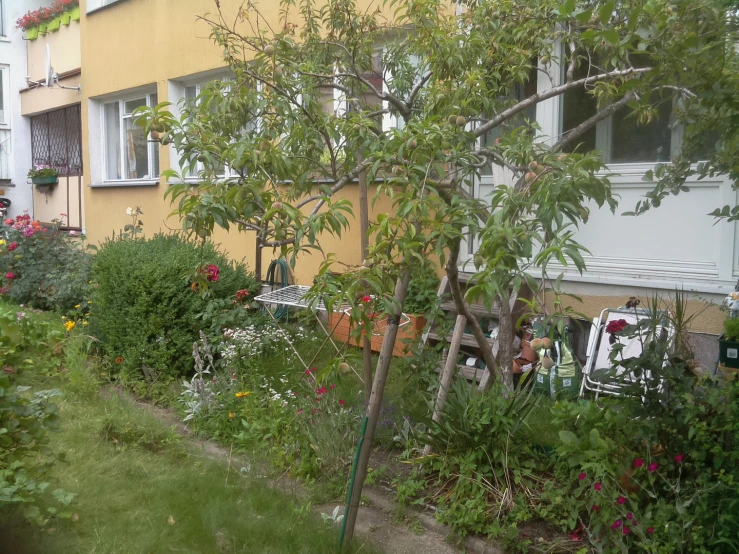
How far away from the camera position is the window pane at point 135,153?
12.2 meters

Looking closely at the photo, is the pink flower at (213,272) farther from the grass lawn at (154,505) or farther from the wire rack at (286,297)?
the grass lawn at (154,505)

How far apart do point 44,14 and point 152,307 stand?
12387 millimetres

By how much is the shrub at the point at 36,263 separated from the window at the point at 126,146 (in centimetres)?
224

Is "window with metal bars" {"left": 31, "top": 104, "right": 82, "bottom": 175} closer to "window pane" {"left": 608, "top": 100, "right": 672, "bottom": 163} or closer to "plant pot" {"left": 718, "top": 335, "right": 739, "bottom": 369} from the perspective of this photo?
"window pane" {"left": 608, "top": 100, "right": 672, "bottom": 163}

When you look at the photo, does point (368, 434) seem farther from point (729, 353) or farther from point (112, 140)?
point (112, 140)

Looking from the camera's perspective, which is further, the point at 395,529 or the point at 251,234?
the point at 251,234

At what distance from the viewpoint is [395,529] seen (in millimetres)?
3936

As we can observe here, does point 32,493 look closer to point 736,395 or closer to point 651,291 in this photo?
point 736,395

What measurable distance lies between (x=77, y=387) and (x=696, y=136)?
5025 mm

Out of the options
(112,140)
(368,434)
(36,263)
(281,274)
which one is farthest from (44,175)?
(368,434)

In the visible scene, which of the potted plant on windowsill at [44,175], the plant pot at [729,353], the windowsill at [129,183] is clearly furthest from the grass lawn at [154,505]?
the potted plant on windowsill at [44,175]

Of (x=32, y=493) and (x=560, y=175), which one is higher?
(x=560, y=175)

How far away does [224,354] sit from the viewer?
593 cm

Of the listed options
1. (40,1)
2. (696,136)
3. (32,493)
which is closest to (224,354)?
(32,493)
